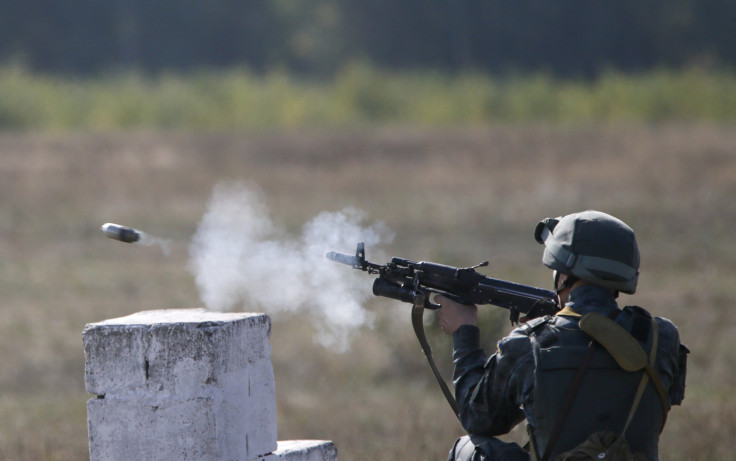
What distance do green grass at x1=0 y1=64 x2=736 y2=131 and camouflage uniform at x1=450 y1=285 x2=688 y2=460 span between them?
3314 cm

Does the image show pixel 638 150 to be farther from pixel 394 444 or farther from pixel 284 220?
pixel 394 444

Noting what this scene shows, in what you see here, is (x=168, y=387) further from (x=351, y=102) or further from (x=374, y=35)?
(x=374, y=35)

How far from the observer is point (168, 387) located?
4.58 m

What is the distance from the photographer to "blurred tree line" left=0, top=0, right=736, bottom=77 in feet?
169

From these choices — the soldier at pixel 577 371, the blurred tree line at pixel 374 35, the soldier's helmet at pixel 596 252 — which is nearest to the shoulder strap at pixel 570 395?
the soldier at pixel 577 371

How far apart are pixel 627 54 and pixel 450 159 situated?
27.3 m

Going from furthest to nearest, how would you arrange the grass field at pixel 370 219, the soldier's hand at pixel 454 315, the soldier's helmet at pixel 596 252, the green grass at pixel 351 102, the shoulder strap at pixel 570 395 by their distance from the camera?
1. the green grass at pixel 351 102
2. the grass field at pixel 370 219
3. the soldier's hand at pixel 454 315
4. the soldier's helmet at pixel 596 252
5. the shoulder strap at pixel 570 395

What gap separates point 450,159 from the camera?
2919cm

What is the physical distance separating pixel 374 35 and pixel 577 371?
172 feet

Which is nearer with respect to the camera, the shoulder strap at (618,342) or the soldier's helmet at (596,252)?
the shoulder strap at (618,342)

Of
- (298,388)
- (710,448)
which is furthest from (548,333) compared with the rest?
(298,388)

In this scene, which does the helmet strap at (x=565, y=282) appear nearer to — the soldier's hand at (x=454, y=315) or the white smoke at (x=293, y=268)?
the soldier's hand at (x=454, y=315)

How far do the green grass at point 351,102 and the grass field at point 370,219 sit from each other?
6.57 meters

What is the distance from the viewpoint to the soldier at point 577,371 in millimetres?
3943
